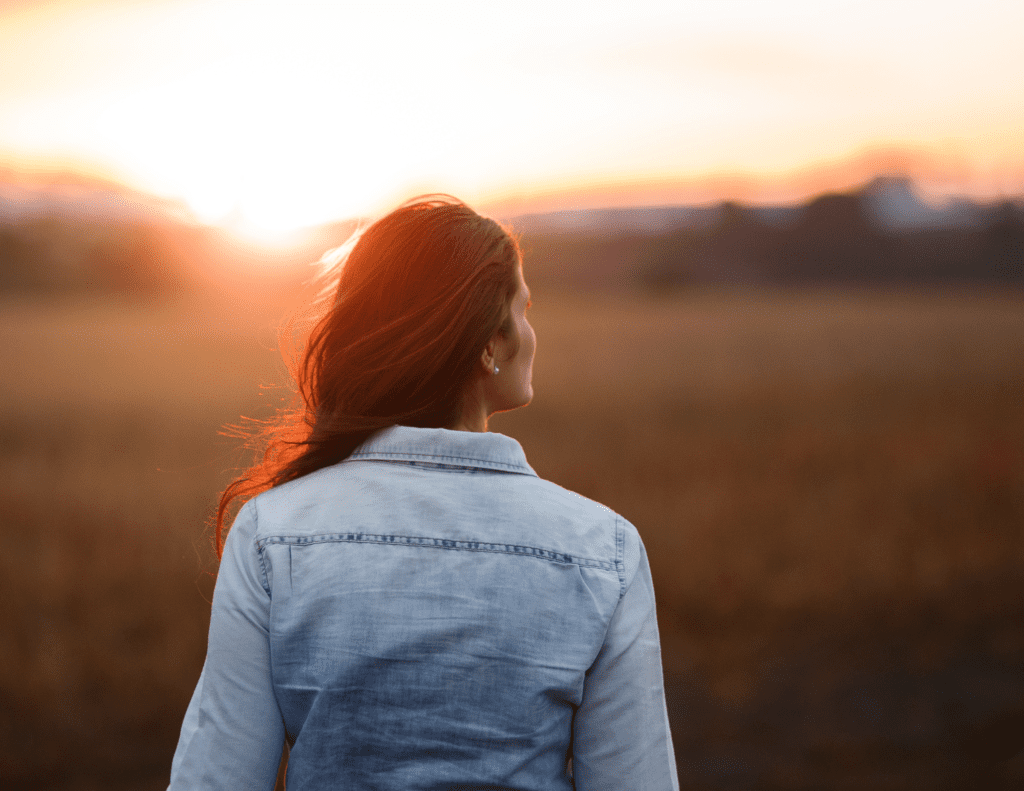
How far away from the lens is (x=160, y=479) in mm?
9375

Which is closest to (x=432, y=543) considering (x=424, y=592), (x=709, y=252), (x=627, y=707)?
(x=424, y=592)

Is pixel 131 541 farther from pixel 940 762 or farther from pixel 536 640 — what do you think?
pixel 536 640

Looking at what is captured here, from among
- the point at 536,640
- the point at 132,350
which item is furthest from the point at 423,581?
the point at 132,350

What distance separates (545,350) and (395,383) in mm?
22157

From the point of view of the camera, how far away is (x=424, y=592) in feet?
4.05

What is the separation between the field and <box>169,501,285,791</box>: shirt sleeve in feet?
2.44

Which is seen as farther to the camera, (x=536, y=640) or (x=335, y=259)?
(x=335, y=259)

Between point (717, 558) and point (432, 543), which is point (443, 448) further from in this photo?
point (717, 558)

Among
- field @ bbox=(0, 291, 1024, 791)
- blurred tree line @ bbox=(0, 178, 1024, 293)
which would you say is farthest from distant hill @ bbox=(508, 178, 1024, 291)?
field @ bbox=(0, 291, 1024, 791)

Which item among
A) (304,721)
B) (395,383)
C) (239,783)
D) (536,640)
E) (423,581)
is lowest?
(239,783)

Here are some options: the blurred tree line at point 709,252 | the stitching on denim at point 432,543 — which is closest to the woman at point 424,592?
the stitching on denim at point 432,543

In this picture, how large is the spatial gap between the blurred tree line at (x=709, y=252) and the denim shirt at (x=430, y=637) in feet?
131

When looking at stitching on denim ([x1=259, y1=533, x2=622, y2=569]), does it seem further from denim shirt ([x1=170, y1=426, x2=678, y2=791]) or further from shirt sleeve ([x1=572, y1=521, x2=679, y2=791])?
shirt sleeve ([x1=572, y1=521, x2=679, y2=791])

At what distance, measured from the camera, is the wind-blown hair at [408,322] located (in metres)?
1.35
